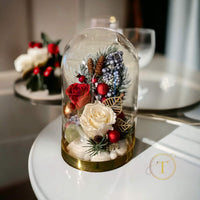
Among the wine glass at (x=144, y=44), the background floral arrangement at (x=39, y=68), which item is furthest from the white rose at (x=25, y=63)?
the wine glass at (x=144, y=44)

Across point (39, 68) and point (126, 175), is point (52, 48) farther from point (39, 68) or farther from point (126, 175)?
point (126, 175)

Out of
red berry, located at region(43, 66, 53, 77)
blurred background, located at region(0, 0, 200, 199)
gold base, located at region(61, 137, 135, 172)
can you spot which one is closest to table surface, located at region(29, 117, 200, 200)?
gold base, located at region(61, 137, 135, 172)

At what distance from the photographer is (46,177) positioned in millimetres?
557

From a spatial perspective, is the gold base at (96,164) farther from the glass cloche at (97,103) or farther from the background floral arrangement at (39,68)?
the background floral arrangement at (39,68)

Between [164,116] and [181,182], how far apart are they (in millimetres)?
313

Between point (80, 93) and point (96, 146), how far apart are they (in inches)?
4.5

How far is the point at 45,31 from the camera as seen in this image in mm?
1644

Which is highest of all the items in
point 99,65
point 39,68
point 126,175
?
point 99,65

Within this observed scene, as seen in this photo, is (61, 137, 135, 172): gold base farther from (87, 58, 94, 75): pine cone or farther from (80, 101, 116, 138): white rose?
(87, 58, 94, 75): pine cone

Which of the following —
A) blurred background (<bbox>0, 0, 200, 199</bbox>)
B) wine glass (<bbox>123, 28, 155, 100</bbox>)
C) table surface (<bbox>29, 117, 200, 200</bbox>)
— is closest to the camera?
table surface (<bbox>29, 117, 200, 200</bbox>)

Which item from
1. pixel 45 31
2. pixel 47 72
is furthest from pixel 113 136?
pixel 45 31

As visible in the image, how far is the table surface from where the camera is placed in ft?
1.71

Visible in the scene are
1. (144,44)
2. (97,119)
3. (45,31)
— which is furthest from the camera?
(45,31)

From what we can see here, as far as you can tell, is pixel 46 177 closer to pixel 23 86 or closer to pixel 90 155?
pixel 90 155
